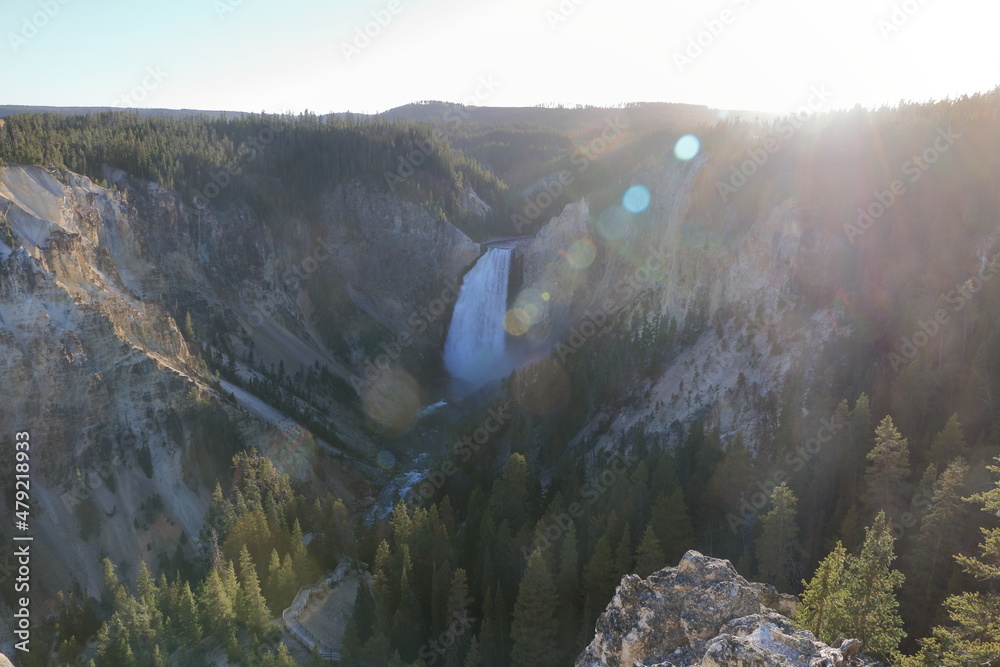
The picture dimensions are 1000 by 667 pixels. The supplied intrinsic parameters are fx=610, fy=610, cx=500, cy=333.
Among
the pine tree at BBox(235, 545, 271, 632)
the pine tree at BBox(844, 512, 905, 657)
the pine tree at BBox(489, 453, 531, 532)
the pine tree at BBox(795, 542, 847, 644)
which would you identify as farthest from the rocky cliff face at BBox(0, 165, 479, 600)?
the pine tree at BBox(844, 512, 905, 657)

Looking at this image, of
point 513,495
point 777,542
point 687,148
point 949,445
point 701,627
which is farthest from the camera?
point 687,148

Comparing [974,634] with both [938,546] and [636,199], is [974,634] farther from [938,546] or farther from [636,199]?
[636,199]

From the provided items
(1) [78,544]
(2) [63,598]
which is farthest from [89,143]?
(2) [63,598]

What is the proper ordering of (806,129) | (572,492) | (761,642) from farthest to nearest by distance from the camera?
(806,129) < (572,492) < (761,642)

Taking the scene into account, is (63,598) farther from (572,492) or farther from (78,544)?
(572,492)

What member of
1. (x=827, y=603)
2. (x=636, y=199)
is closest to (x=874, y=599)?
(x=827, y=603)

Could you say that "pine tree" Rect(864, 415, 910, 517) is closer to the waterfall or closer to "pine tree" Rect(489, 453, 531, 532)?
"pine tree" Rect(489, 453, 531, 532)

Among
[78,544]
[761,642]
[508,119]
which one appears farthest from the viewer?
[508,119]
